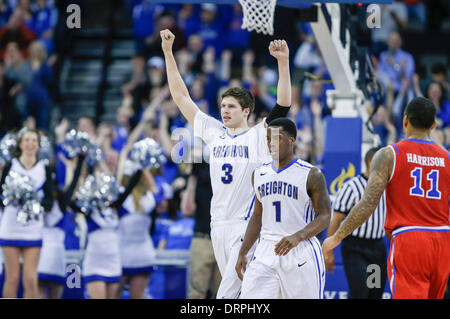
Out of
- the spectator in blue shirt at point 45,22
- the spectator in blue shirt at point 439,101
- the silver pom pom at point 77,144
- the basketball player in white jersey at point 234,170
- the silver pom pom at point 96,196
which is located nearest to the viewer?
the basketball player in white jersey at point 234,170

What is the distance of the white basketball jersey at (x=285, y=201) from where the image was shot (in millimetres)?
6789

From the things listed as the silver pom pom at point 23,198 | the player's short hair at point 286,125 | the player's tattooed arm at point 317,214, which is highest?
the player's short hair at point 286,125

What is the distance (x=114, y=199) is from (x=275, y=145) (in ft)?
13.2

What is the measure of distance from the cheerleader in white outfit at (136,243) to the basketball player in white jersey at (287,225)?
373 cm

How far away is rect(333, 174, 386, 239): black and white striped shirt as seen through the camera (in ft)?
30.0

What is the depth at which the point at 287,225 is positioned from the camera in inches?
267

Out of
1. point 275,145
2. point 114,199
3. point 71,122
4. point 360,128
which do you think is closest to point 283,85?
point 275,145

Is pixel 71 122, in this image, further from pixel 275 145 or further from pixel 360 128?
pixel 275 145

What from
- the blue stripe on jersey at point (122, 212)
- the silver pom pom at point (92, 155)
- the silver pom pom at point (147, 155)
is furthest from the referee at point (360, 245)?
the silver pom pom at point (92, 155)

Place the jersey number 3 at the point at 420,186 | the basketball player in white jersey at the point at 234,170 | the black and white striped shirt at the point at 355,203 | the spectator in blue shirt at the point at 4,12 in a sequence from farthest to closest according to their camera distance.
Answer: the spectator in blue shirt at the point at 4,12, the black and white striped shirt at the point at 355,203, the basketball player in white jersey at the point at 234,170, the jersey number 3 at the point at 420,186

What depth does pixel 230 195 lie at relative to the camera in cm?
747

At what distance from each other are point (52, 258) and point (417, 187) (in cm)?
527

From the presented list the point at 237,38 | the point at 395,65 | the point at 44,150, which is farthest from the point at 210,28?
the point at 44,150

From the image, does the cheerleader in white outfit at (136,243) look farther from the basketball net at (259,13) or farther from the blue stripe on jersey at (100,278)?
the basketball net at (259,13)
